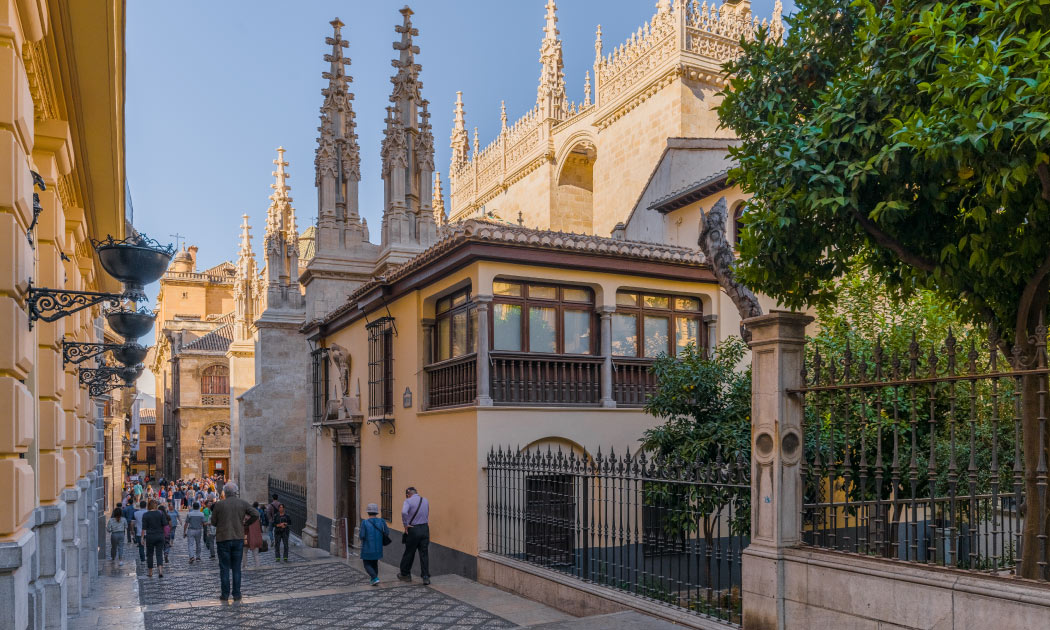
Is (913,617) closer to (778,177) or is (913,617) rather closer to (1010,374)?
(1010,374)

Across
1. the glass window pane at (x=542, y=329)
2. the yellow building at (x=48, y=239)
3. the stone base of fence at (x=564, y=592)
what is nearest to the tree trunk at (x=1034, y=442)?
the stone base of fence at (x=564, y=592)

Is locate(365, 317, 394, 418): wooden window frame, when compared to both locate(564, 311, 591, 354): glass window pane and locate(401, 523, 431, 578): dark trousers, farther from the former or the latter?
locate(564, 311, 591, 354): glass window pane

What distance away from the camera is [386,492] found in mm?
16406

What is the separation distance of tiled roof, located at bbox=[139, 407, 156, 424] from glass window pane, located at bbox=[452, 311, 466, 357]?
66787 millimetres

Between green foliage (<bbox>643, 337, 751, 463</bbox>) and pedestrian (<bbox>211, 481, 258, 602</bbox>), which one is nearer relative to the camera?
green foliage (<bbox>643, 337, 751, 463</bbox>)

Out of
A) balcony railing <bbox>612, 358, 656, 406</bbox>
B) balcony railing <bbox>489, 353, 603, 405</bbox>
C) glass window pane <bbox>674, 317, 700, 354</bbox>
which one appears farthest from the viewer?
glass window pane <bbox>674, 317, 700, 354</bbox>

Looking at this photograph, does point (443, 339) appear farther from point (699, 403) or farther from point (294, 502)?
point (294, 502)

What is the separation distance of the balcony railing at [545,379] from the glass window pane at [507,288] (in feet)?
3.25

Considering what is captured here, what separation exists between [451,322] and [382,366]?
279cm

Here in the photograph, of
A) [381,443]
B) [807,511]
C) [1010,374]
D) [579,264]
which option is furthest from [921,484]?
[381,443]

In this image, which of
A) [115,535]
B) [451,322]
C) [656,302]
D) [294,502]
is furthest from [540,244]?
[294,502]

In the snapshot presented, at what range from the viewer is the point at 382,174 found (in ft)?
70.2

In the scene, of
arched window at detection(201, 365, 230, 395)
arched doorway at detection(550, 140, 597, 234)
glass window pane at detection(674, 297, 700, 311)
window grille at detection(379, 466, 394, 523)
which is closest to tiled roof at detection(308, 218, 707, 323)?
glass window pane at detection(674, 297, 700, 311)

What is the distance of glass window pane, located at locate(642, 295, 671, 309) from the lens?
573 inches
